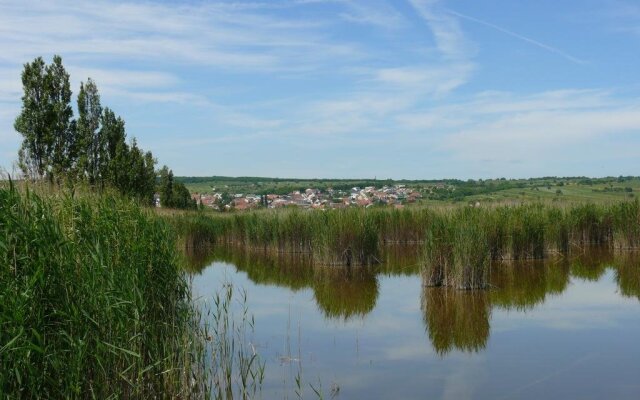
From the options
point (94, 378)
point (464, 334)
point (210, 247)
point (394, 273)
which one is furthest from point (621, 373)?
point (210, 247)

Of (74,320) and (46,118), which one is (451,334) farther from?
(46,118)

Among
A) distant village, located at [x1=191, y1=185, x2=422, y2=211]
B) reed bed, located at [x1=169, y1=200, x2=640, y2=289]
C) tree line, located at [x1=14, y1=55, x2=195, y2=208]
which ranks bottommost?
reed bed, located at [x1=169, y1=200, x2=640, y2=289]

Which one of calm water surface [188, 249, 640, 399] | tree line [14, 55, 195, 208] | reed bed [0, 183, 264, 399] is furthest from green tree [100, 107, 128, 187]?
reed bed [0, 183, 264, 399]

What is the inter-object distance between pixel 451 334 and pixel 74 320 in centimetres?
604

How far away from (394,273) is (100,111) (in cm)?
2090

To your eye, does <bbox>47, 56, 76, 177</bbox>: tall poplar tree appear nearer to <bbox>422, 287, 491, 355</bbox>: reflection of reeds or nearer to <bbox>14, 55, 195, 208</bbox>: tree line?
<bbox>14, 55, 195, 208</bbox>: tree line

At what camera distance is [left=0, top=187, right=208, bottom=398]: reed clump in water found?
→ 4973 millimetres

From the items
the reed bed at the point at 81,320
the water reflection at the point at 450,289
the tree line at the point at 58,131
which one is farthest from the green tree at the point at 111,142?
the reed bed at the point at 81,320

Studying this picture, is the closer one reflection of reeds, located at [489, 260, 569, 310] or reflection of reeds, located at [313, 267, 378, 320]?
reflection of reeds, located at [313, 267, 378, 320]

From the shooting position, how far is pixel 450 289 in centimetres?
1319

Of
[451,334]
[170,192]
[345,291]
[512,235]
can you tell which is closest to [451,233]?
[345,291]

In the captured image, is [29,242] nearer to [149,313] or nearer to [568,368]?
[149,313]

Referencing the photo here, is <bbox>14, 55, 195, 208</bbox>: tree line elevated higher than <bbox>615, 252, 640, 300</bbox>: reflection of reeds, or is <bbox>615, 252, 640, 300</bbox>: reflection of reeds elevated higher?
<bbox>14, 55, 195, 208</bbox>: tree line

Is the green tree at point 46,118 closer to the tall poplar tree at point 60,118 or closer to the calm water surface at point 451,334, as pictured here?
the tall poplar tree at point 60,118
